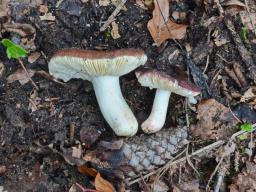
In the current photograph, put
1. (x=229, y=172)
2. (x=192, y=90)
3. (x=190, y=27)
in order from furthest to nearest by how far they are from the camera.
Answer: (x=190, y=27) < (x=229, y=172) < (x=192, y=90)

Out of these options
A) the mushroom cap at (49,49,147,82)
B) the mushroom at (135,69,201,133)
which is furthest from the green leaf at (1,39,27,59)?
the mushroom at (135,69,201,133)

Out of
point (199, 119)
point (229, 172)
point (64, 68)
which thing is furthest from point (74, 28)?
point (229, 172)

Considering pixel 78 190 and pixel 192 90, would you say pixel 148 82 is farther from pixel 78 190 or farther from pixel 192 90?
pixel 78 190

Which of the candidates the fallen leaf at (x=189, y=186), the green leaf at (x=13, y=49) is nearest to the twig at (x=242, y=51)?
the fallen leaf at (x=189, y=186)

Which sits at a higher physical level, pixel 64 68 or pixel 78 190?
pixel 64 68

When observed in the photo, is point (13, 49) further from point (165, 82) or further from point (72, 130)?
point (165, 82)

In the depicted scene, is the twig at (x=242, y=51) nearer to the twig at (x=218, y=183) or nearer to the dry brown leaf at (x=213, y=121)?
the dry brown leaf at (x=213, y=121)

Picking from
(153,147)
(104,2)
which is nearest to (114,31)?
(104,2)
